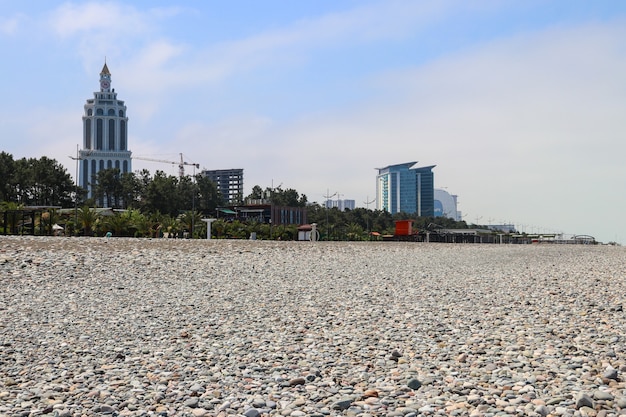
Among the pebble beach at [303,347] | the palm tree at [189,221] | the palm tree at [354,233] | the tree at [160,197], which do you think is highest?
the tree at [160,197]

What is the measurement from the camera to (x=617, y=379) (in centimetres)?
760

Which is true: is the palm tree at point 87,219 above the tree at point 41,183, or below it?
below

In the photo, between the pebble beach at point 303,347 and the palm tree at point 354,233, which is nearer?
the pebble beach at point 303,347

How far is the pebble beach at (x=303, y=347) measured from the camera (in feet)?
23.1

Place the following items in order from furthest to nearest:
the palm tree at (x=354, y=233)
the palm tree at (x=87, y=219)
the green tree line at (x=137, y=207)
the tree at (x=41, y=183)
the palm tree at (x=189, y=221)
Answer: the palm tree at (x=354, y=233)
the tree at (x=41, y=183)
the palm tree at (x=189, y=221)
the green tree line at (x=137, y=207)
the palm tree at (x=87, y=219)

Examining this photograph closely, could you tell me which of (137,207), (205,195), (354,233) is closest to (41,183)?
(137,207)

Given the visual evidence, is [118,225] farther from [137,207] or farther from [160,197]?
[137,207]

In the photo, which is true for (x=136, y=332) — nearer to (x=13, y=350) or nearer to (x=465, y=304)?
(x=13, y=350)

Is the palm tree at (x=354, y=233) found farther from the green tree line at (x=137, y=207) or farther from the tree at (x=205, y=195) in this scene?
the tree at (x=205, y=195)

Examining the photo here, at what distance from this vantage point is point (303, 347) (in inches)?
387

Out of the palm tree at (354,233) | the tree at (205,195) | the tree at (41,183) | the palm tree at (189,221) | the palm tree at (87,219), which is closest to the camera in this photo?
the palm tree at (87,219)

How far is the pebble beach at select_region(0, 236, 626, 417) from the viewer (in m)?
7.03

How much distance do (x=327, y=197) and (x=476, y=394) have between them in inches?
6371

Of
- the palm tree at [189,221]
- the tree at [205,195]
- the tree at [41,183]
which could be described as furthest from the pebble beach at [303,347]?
the tree at [205,195]
